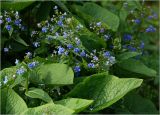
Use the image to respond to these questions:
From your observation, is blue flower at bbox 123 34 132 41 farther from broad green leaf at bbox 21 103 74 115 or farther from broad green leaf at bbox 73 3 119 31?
broad green leaf at bbox 21 103 74 115

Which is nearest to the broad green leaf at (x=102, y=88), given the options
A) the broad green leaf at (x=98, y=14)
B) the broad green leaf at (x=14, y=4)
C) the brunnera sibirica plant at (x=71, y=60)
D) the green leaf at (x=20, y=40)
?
the brunnera sibirica plant at (x=71, y=60)

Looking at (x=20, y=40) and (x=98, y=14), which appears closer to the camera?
(x=20, y=40)

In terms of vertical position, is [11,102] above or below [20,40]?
below

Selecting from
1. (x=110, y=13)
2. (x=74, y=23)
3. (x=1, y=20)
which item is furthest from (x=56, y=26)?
(x=110, y=13)

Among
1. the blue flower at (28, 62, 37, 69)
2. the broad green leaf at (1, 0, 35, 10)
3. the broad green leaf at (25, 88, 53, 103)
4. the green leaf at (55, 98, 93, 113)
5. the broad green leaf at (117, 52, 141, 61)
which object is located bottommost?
the green leaf at (55, 98, 93, 113)

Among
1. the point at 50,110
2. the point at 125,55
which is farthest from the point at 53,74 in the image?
the point at 125,55

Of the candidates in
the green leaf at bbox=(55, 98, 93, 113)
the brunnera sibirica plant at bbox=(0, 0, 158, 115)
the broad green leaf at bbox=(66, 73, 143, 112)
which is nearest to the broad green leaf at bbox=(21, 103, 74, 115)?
the brunnera sibirica plant at bbox=(0, 0, 158, 115)

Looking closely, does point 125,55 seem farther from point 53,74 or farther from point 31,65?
point 31,65
